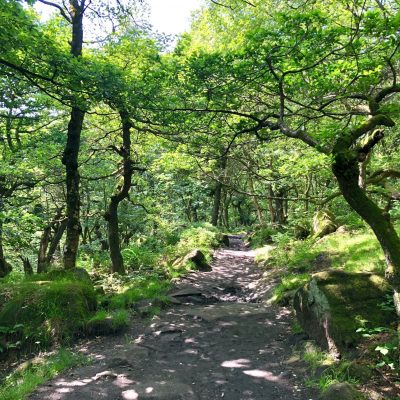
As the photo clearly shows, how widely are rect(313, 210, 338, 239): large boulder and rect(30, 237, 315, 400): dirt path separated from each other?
5705 mm

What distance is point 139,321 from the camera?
820 centimetres

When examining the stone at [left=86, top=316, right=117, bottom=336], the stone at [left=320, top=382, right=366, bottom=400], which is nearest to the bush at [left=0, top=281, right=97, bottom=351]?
the stone at [left=86, top=316, right=117, bottom=336]

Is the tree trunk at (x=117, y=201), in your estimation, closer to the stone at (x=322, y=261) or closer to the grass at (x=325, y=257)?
the grass at (x=325, y=257)

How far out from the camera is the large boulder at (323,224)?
1371cm

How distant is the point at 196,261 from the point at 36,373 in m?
8.10

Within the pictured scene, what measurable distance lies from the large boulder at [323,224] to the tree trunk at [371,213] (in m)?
8.92

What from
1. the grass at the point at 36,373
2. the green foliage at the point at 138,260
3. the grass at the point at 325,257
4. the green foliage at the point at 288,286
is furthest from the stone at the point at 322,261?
the grass at the point at 36,373

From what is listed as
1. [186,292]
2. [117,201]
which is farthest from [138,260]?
[186,292]

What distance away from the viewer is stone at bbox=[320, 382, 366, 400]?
13.4 ft

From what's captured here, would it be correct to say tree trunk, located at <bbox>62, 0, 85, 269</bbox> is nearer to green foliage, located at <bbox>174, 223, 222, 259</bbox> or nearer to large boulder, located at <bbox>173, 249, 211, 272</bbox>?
large boulder, located at <bbox>173, 249, 211, 272</bbox>

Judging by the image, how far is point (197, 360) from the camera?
609cm

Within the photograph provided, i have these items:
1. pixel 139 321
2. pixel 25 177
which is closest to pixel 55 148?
pixel 25 177

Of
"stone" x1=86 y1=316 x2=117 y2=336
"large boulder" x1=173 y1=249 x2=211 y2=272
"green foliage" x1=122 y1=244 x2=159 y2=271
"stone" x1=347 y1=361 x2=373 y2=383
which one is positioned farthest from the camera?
"green foliage" x1=122 y1=244 x2=159 y2=271

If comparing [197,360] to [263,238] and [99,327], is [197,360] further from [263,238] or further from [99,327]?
[263,238]
